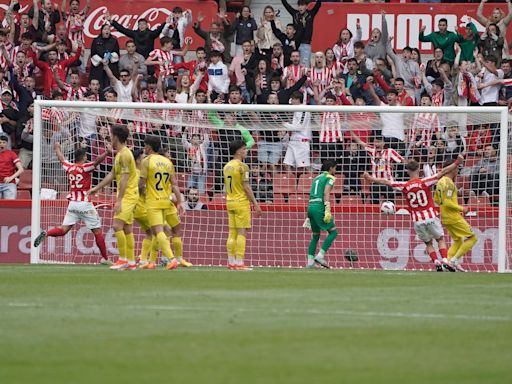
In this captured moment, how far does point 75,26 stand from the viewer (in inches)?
1047

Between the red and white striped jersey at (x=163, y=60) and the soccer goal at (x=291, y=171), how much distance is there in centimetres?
387

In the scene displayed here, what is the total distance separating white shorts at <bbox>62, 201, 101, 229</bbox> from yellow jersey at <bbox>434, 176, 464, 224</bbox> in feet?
19.4

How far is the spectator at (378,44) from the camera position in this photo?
26.4 metres

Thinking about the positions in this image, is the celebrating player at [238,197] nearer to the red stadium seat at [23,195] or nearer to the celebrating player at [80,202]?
the celebrating player at [80,202]

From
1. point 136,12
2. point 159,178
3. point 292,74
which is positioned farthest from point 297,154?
point 136,12

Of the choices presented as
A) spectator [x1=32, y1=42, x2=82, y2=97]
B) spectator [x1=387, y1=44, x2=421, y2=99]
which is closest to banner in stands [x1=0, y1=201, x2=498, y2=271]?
spectator [x1=32, y1=42, x2=82, y2=97]

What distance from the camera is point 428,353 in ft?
29.9

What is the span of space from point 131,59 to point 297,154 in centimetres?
A: 574

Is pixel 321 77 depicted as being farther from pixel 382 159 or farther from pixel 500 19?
pixel 500 19

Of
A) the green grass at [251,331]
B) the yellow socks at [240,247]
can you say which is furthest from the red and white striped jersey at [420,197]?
the green grass at [251,331]

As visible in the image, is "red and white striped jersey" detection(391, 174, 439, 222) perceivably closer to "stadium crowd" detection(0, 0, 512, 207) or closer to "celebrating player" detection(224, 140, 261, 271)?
"stadium crowd" detection(0, 0, 512, 207)

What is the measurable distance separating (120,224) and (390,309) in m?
7.13

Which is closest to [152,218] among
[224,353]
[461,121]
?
[461,121]

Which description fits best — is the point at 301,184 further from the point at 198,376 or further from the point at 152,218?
the point at 198,376
